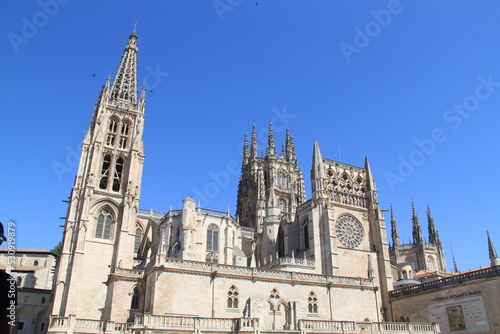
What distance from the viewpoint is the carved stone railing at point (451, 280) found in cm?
2913

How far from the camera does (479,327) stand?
28781 mm

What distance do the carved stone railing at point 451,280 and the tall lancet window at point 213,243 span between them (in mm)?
18306

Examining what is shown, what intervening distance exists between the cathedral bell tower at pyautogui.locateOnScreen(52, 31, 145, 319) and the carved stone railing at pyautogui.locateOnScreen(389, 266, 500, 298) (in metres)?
25.4

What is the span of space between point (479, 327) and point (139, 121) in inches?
1541

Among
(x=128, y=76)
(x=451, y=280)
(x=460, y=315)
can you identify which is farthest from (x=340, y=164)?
(x=128, y=76)

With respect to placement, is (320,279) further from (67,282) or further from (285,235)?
(67,282)

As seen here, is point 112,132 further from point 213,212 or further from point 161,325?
point 161,325

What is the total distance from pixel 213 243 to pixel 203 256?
129 inches

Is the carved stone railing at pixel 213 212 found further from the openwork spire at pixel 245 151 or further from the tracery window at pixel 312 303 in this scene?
the openwork spire at pixel 245 151

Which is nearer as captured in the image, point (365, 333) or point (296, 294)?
point (365, 333)

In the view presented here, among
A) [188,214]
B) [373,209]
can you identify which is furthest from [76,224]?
[373,209]

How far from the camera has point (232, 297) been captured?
94.7 ft

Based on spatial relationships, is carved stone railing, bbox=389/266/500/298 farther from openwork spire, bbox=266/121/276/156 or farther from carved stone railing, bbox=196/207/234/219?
openwork spire, bbox=266/121/276/156

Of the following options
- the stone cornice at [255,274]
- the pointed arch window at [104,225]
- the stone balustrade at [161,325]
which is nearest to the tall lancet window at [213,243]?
the pointed arch window at [104,225]
